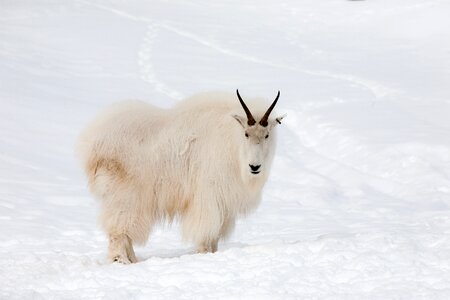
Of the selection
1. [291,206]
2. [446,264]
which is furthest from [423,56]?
[446,264]

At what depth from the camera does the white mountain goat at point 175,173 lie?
25.2ft

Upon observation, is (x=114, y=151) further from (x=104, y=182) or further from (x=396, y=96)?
(x=396, y=96)

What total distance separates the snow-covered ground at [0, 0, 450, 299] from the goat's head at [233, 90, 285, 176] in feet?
2.32

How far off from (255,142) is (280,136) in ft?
31.6

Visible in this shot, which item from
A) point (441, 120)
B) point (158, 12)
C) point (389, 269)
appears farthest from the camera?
point (158, 12)

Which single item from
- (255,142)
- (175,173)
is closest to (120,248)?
(175,173)

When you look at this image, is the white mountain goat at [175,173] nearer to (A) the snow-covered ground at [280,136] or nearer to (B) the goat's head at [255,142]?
(B) the goat's head at [255,142]

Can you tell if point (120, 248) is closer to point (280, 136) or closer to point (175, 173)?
point (175, 173)

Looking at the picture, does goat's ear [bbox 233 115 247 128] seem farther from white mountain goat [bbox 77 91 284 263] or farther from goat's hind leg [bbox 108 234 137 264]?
goat's hind leg [bbox 108 234 137 264]

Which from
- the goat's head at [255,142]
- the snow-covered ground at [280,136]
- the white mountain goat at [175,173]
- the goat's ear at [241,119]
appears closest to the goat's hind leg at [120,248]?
the white mountain goat at [175,173]

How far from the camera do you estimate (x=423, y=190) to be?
13.1 m

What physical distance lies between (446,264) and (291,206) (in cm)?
652

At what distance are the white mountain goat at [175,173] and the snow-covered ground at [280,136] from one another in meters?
0.43

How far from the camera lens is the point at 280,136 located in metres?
17.0
